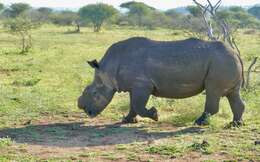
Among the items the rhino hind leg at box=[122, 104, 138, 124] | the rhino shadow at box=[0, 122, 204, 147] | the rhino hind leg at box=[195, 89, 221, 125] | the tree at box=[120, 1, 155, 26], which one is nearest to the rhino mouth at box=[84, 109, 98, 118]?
the rhino shadow at box=[0, 122, 204, 147]

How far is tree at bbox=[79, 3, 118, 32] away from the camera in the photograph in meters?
50.2

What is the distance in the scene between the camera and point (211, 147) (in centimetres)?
822

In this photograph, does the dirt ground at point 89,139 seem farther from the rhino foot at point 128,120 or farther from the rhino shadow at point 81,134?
the rhino foot at point 128,120

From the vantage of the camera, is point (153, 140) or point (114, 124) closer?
point (153, 140)

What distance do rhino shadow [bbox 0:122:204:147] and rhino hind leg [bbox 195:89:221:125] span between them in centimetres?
30

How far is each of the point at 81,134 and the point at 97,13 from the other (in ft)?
141

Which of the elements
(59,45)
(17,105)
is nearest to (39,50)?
(59,45)

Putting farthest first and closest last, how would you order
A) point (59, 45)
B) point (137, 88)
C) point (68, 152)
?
point (59, 45), point (137, 88), point (68, 152)

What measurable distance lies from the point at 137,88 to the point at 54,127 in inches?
62.4

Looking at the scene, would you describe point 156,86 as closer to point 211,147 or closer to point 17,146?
point 211,147

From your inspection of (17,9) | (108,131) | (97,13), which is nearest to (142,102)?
(108,131)

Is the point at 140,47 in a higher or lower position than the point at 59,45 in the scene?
higher

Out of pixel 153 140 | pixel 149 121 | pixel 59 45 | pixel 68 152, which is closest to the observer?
pixel 68 152

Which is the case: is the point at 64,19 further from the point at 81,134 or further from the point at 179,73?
the point at 81,134
